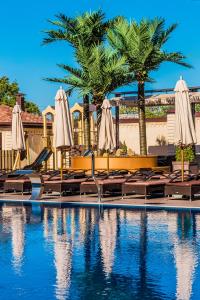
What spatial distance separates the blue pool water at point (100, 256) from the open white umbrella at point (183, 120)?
4203mm

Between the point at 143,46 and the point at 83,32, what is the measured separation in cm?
366

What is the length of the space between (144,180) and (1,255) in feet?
28.4

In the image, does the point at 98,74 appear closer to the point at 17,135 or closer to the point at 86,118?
the point at 86,118

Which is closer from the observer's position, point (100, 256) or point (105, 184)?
point (100, 256)

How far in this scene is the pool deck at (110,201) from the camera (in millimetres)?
15541

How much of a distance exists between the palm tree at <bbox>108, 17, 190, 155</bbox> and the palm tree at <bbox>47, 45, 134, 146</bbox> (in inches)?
20.1

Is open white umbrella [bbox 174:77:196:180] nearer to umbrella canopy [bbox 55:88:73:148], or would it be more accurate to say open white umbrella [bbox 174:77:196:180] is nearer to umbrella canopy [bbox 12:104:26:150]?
umbrella canopy [bbox 55:88:73:148]

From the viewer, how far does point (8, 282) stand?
24.6 feet

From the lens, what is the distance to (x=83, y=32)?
30.7 m

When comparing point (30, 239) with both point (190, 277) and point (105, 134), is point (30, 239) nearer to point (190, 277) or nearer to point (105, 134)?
point (190, 277)

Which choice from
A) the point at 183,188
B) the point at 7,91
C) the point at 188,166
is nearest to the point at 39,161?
the point at 183,188

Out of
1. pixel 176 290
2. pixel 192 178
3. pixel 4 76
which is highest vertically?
pixel 4 76

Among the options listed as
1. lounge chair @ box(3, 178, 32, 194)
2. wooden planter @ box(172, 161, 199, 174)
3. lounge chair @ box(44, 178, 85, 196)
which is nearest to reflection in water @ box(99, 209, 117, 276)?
lounge chair @ box(44, 178, 85, 196)

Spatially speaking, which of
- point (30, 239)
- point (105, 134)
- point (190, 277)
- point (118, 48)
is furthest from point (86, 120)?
point (190, 277)
